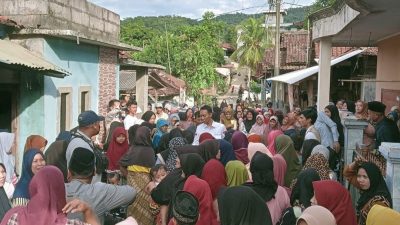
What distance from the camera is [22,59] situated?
28.9 ft

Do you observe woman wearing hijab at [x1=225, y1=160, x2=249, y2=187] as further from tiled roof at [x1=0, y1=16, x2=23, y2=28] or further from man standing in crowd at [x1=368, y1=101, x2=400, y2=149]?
tiled roof at [x1=0, y1=16, x2=23, y2=28]

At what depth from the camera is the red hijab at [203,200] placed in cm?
453

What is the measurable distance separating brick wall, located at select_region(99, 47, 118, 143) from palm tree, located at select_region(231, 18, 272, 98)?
111 ft

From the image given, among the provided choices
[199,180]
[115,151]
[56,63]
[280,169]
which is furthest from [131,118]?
[199,180]

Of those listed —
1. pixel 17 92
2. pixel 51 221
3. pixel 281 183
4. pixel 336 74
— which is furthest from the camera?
pixel 336 74

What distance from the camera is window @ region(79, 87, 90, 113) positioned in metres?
13.7

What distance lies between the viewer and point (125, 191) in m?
4.16

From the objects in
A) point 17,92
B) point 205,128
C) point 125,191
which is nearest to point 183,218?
point 125,191

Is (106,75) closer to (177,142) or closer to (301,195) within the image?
(177,142)

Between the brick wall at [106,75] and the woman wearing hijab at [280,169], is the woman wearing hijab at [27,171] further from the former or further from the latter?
the brick wall at [106,75]

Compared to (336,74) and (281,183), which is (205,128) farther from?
(336,74)

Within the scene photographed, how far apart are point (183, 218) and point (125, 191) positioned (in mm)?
587

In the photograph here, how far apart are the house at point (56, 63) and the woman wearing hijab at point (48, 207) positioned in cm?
678

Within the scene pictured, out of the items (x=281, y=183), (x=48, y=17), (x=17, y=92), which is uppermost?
(x=48, y=17)
